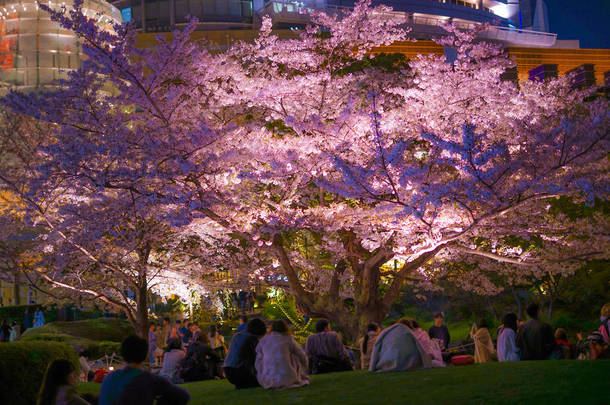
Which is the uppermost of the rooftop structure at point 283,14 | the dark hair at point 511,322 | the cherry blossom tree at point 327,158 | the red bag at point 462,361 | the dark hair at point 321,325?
the rooftop structure at point 283,14

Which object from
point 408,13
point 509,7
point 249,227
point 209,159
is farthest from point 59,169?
point 509,7

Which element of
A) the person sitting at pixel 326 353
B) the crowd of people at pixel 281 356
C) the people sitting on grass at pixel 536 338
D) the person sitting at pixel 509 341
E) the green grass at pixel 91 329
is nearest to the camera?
the crowd of people at pixel 281 356

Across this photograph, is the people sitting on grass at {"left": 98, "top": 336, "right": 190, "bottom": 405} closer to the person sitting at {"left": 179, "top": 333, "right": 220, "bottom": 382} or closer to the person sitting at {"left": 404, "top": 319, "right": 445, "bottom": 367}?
the person sitting at {"left": 404, "top": 319, "right": 445, "bottom": 367}

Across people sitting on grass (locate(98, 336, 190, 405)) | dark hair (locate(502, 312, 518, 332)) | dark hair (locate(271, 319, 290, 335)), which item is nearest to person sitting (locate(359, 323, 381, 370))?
dark hair (locate(502, 312, 518, 332))

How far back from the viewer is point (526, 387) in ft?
24.1

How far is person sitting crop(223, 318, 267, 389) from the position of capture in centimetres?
939

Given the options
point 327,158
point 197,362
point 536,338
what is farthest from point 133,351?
point 327,158

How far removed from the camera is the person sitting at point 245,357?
939 cm

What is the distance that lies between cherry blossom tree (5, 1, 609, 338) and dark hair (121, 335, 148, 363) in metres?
7.08

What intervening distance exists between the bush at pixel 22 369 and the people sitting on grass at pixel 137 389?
408cm

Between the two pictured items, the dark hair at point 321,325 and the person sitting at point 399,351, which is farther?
the dark hair at point 321,325

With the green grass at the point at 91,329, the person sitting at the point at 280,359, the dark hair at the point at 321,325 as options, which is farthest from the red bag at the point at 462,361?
the green grass at the point at 91,329

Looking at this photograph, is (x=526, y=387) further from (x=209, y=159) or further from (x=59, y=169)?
(x=59, y=169)

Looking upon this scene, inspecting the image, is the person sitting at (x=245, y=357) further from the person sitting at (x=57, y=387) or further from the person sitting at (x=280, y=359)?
the person sitting at (x=57, y=387)
